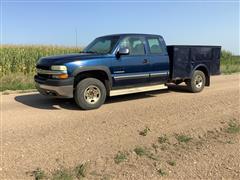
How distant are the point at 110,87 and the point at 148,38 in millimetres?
2036

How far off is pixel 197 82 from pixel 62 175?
24.2 ft

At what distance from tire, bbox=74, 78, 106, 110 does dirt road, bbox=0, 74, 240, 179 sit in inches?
8.8

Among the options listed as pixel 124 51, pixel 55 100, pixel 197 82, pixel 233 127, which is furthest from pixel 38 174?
pixel 197 82

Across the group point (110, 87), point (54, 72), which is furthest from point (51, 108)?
point (110, 87)

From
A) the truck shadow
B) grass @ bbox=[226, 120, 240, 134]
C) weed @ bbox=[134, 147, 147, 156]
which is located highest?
the truck shadow

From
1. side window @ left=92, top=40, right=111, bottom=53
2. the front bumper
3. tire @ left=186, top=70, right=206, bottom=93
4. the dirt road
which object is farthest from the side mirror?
tire @ left=186, top=70, right=206, bottom=93

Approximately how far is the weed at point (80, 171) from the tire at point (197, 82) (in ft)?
21.7

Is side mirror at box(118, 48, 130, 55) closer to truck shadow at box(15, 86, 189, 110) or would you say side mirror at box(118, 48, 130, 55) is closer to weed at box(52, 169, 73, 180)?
truck shadow at box(15, 86, 189, 110)

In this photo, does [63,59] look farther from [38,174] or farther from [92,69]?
[38,174]

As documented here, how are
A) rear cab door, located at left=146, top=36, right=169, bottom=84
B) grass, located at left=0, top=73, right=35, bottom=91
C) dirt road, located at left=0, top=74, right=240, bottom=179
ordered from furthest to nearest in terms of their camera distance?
grass, located at left=0, top=73, right=35, bottom=91 < rear cab door, located at left=146, top=36, right=169, bottom=84 < dirt road, located at left=0, top=74, right=240, bottom=179

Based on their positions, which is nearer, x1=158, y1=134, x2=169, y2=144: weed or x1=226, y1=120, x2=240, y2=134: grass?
x1=158, y1=134, x2=169, y2=144: weed

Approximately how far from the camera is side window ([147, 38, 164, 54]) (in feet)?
28.8

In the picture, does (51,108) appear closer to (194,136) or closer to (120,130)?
(120,130)

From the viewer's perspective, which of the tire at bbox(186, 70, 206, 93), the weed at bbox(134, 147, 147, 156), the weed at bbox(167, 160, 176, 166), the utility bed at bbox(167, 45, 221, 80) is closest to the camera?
the weed at bbox(167, 160, 176, 166)
